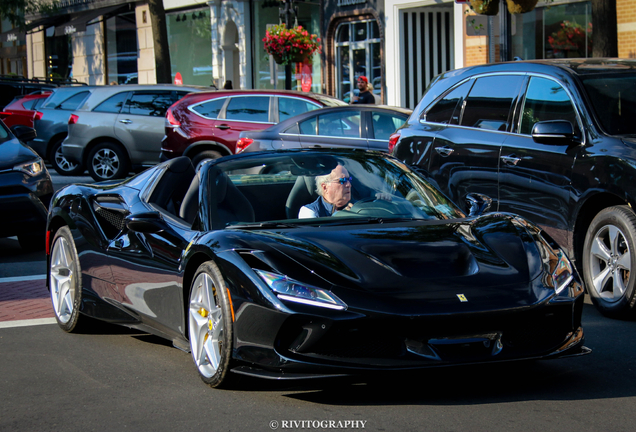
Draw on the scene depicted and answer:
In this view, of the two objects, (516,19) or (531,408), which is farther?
(516,19)

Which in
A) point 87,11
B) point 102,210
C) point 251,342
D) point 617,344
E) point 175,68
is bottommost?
point 617,344

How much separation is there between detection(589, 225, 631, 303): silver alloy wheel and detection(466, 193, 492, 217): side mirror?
141 centimetres

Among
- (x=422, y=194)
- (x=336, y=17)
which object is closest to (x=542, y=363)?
(x=422, y=194)

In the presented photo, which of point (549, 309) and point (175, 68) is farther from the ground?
point (175, 68)

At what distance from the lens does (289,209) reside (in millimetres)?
5484

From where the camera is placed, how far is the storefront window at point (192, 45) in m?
35.3

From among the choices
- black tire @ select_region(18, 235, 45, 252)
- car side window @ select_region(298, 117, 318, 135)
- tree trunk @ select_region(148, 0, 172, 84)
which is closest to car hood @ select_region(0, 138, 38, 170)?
black tire @ select_region(18, 235, 45, 252)

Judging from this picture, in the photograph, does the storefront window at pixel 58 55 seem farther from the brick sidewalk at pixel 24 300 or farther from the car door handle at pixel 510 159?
the car door handle at pixel 510 159

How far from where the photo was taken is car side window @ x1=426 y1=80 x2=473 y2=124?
8.23 meters

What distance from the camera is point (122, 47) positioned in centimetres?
4047

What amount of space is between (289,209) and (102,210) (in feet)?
4.73

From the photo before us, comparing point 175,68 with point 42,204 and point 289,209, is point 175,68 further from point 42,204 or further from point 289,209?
point 289,209

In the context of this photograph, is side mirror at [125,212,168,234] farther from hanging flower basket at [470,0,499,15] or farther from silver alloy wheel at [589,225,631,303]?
hanging flower basket at [470,0,499,15]

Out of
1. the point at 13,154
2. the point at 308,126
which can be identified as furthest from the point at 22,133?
the point at 308,126
